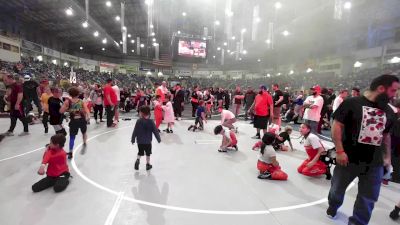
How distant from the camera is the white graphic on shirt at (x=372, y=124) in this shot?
284 centimetres

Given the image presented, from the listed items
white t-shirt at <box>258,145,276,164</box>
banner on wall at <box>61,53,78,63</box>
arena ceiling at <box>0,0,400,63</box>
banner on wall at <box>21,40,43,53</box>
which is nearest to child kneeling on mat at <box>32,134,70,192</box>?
white t-shirt at <box>258,145,276,164</box>

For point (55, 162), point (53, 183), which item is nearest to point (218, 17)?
point (55, 162)

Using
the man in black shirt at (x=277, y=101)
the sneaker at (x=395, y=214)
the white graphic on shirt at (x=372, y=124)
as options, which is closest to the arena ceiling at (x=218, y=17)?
the man in black shirt at (x=277, y=101)

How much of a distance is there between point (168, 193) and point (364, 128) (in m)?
2.86

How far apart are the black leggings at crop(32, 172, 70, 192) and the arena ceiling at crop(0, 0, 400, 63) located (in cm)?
1652

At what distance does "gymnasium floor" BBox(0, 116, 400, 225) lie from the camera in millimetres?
3389

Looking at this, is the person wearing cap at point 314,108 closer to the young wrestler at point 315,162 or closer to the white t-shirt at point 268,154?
the young wrestler at point 315,162

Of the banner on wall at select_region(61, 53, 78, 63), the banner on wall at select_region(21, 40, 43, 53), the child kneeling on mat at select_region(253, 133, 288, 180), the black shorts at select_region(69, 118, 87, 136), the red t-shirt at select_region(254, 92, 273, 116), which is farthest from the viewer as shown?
the banner on wall at select_region(61, 53, 78, 63)

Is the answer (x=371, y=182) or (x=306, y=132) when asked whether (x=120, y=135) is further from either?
(x=371, y=182)

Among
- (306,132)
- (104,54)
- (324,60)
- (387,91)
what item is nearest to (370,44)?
(324,60)

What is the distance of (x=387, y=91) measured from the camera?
2.79 meters

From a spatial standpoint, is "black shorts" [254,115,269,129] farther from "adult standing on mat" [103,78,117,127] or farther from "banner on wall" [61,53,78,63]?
"banner on wall" [61,53,78,63]

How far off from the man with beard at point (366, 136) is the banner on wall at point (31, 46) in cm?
3217

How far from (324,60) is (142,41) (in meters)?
27.1
